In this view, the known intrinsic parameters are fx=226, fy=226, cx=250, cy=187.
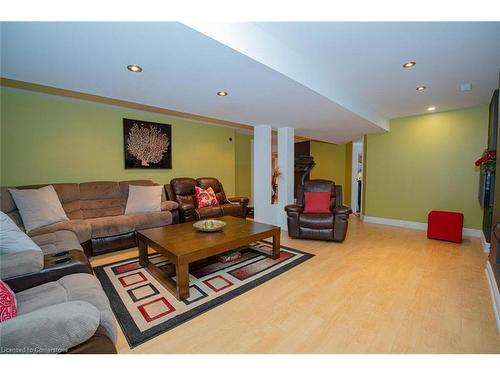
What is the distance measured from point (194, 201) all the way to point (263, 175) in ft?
4.66

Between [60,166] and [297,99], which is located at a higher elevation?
[297,99]

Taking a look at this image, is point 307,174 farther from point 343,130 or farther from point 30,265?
point 30,265

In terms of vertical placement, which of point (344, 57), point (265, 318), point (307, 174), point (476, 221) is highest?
point (344, 57)

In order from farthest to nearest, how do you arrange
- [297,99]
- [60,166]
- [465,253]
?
[60,166], [465,253], [297,99]

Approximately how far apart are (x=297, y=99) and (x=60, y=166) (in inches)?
136

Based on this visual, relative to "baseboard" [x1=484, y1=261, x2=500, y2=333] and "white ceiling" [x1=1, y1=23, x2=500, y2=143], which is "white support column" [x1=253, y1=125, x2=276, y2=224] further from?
"baseboard" [x1=484, y1=261, x2=500, y2=333]

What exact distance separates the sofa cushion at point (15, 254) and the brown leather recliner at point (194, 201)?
7.25ft

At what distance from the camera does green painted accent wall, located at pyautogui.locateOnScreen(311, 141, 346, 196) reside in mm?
6625

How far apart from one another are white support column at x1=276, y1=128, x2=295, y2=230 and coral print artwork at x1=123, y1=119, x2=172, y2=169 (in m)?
2.16

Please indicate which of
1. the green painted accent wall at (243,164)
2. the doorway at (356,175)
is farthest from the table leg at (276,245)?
the doorway at (356,175)

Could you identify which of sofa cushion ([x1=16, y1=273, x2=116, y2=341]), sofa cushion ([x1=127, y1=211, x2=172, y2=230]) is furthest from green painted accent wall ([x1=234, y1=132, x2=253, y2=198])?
sofa cushion ([x1=16, y1=273, x2=116, y2=341])

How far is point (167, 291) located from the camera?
6.84 ft
